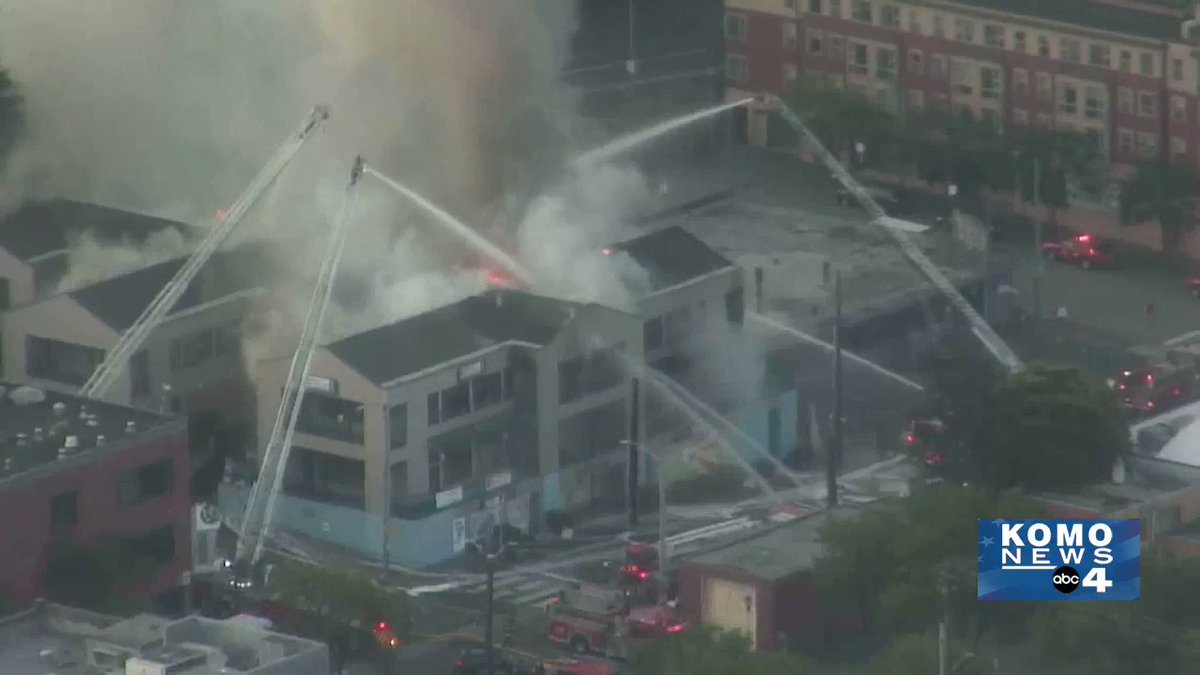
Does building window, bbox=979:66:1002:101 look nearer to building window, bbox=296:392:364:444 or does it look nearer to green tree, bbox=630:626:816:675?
building window, bbox=296:392:364:444

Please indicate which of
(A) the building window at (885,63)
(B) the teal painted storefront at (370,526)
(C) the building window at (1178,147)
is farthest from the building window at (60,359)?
(A) the building window at (885,63)

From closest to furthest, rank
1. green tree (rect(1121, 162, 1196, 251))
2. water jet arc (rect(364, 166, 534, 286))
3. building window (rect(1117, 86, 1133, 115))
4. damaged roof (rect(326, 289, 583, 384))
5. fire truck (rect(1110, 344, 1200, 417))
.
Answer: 1. damaged roof (rect(326, 289, 583, 384))
2. water jet arc (rect(364, 166, 534, 286))
3. fire truck (rect(1110, 344, 1200, 417))
4. green tree (rect(1121, 162, 1196, 251))
5. building window (rect(1117, 86, 1133, 115))

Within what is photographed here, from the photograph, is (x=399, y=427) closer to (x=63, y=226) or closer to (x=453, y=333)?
(x=453, y=333)

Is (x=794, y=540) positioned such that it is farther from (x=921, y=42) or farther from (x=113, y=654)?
(x=921, y=42)

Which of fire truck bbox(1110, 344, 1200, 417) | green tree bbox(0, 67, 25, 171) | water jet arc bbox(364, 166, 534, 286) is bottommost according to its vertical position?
fire truck bbox(1110, 344, 1200, 417)

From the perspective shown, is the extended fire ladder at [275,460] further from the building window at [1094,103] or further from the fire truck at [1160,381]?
the building window at [1094,103]

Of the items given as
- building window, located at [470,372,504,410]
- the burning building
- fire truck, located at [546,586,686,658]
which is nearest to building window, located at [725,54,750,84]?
the burning building

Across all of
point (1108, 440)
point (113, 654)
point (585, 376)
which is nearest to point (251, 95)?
point (585, 376)
